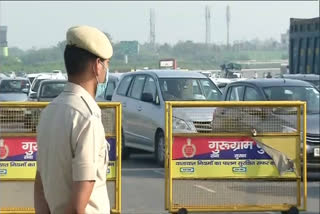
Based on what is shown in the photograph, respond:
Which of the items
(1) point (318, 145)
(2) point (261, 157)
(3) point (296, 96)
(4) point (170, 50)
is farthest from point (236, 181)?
(4) point (170, 50)

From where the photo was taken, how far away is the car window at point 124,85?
615 inches

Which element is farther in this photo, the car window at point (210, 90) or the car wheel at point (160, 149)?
the car window at point (210, 90)

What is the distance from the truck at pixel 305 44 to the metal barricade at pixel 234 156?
54.4 feet

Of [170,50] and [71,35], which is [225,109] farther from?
[170,50]

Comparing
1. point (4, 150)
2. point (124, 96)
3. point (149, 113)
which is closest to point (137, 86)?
point (124, 96)

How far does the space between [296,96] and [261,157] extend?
6182 millimetres

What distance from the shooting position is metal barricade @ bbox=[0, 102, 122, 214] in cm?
769

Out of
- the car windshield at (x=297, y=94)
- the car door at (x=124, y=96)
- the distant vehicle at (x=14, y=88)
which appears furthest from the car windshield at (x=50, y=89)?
the car windshield at (x=297, y=94)

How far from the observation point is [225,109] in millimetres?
8047

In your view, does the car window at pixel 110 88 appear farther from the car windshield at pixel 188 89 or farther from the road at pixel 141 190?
the car windshield at pixel 188 89

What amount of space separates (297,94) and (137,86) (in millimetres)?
3242

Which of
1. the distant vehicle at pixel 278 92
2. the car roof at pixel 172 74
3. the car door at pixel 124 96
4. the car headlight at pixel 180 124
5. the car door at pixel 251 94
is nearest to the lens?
the car headlight at pixel 180 124

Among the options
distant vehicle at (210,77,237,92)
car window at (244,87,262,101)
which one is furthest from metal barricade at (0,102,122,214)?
distant vehicle at (210,77,237,92)

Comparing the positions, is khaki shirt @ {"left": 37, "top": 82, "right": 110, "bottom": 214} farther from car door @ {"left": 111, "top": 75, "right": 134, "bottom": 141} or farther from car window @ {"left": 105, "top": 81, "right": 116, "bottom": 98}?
car window @ {"left": 105, "top": 81, "right": 116, "bottom": 98}
